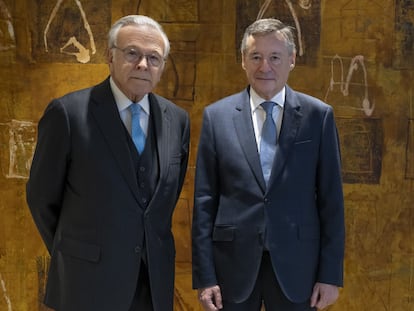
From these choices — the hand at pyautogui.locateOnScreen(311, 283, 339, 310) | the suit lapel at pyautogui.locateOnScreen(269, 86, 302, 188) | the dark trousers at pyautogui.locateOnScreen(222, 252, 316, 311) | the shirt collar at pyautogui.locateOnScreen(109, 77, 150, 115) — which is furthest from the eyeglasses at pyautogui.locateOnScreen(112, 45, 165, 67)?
the hand at pyautogui.locateOnScreen(311, 283, 339, 310)

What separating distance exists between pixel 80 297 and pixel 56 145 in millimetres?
523

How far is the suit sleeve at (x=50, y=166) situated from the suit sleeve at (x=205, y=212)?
496mm

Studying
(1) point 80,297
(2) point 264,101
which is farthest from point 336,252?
(1) point 80,297

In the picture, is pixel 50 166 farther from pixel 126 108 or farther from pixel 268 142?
pixel 268 142

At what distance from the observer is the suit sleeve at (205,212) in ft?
6.59

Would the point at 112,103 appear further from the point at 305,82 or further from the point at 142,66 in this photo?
the point at 305,82

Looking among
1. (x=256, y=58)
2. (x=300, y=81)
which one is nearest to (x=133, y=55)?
(x=256, y=58)

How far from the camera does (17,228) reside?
3.16 metres

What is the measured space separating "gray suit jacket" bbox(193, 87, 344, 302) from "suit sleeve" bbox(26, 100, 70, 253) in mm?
505

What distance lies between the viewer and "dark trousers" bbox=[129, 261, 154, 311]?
6.29ft

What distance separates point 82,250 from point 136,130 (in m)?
0.45

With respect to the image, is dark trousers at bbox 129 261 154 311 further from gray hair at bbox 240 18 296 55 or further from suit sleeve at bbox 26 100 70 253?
gray hair at bbox 240 18 296 55

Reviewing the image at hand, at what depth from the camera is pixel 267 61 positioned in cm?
200

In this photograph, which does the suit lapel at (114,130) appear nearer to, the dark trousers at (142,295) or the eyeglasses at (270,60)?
the dark trousers at (142,295)
